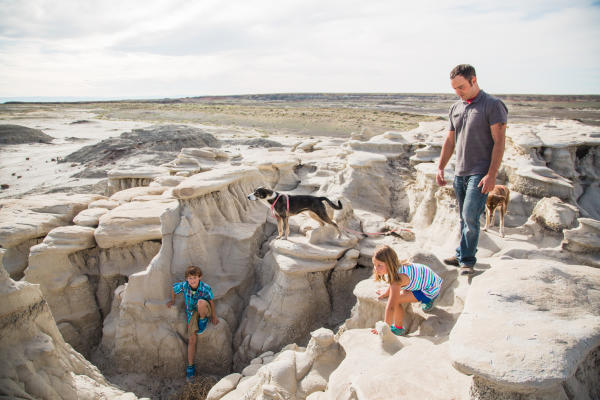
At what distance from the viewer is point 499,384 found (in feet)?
5.54

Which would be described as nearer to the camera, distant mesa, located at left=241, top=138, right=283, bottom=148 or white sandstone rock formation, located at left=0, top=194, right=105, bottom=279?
white sandstone rock formation, located at left=0, top=194, right=105, bottom=279

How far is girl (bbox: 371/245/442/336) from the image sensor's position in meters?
3.10

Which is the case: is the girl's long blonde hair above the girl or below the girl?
above

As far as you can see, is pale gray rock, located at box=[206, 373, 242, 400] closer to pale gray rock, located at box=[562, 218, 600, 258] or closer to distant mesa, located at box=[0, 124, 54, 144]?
pale gray rock, located at box=[562, 218, 600, 258]

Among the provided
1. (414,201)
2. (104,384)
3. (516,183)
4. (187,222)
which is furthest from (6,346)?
(516,183)

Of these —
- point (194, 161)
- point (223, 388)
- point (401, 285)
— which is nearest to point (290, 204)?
point (401, 285)

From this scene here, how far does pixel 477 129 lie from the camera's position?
120 inches

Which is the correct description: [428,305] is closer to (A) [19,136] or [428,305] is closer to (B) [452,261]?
(B) [452,261]

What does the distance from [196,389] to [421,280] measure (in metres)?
3.35

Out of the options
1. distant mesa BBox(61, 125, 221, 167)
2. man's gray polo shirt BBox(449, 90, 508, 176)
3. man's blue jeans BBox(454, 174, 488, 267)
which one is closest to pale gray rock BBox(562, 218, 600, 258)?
man's blue jeans BBox(454, 174, 488, 267)

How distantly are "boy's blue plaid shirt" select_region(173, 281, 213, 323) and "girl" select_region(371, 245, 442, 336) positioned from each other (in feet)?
8.27

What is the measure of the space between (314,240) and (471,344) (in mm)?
3174

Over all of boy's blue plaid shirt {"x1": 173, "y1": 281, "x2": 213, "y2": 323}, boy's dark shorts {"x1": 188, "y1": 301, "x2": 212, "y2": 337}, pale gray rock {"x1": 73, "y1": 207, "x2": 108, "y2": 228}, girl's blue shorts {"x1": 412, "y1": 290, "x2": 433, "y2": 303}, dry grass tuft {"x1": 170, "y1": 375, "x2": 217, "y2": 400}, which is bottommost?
dry grass tuft {"x1": 170, "y1": 375, "x2": 217, "y2": 400}

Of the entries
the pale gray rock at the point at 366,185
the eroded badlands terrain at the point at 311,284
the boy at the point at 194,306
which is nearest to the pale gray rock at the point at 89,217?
the eroded badlands terrain at the point at 311,284
